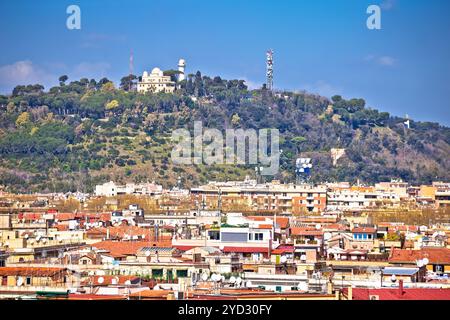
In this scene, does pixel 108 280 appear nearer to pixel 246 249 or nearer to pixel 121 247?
pixel 246 249

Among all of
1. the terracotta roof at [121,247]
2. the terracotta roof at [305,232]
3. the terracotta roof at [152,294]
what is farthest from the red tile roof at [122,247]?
the terracotta roof at [152,294]

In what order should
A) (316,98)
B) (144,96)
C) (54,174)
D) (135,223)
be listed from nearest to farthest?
1. (135,223)
2. (54,174)
3. (144,96)
4. (316,98)

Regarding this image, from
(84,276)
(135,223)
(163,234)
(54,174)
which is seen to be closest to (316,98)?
(54,174)

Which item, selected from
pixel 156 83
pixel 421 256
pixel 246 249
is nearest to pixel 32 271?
pixel 421 256

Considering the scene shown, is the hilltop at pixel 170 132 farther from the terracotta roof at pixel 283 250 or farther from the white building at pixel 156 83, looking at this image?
the terracotta roof at pixel 283 250

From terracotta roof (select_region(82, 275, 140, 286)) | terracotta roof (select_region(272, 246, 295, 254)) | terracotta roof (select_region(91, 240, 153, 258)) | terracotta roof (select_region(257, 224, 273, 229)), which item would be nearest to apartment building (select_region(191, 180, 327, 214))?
terracotta roof (select_region(257, 224, 273, 229))

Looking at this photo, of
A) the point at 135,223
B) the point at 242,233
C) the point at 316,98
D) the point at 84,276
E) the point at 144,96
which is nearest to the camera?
the point at 84,276

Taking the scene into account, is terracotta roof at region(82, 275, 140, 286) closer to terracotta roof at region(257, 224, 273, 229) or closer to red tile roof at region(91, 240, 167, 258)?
red tile roof at region(91, 240, 167, 258)
